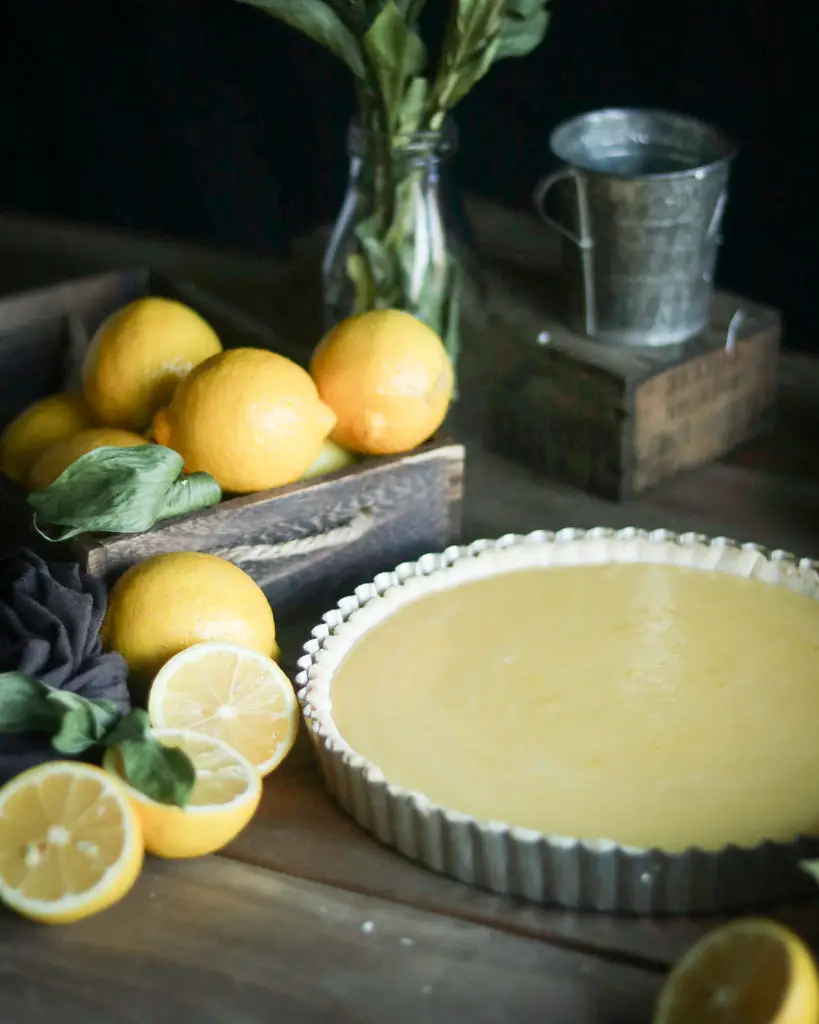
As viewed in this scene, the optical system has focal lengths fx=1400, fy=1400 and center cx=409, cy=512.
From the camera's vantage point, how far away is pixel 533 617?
98 centimetres

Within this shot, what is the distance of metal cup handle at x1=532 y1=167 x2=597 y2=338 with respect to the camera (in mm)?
1165

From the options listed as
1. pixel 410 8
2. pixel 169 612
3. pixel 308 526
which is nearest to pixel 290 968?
pixel 169 612

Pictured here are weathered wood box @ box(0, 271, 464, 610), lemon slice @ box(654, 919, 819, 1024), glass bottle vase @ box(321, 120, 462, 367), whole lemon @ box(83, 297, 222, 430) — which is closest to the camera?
lemon slice @ box(654, 919, 819, 1024)

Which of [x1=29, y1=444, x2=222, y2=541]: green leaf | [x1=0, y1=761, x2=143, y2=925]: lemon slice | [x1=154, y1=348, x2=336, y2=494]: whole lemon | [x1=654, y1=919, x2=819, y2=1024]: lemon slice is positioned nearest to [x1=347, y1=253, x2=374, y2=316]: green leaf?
[x1=154, y1=348, x2=336, y2=494]: whole lemon

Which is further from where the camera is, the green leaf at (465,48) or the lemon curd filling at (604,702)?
the green leaf at (465,48)

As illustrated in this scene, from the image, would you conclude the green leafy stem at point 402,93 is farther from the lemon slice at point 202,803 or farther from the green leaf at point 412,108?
the lemon slice at point 202,803

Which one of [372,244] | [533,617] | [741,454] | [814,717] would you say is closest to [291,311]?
[372,244]

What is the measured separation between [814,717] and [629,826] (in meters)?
0.16

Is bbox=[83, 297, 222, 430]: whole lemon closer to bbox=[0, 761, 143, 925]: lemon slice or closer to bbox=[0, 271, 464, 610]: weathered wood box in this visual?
bbox=[0, 271, 464, 610]: weathered wood box

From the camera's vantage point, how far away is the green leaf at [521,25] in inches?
44.8

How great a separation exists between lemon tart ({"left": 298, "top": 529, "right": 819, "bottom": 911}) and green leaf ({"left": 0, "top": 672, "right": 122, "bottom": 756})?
13cm

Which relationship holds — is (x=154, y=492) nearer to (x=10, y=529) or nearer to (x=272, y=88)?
(x=10, y=529)

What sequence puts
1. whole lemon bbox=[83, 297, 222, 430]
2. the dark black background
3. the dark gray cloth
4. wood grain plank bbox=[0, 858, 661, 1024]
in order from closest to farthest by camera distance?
wood grain plank bbox=[0, 858, 661, 1024], the dark gray cloth, whole lemon bbox=[83, 297, 222, 430], the dark black background

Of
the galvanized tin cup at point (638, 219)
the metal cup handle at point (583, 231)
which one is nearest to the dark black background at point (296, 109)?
the galvanized tin cup at point (638, 219)
